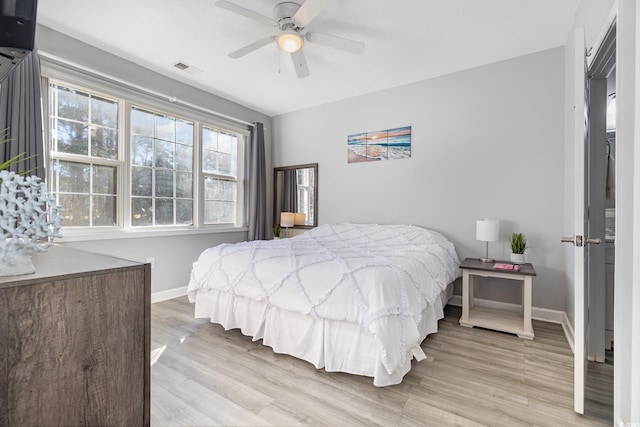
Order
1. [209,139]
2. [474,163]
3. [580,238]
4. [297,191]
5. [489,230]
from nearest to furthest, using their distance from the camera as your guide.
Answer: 1. [580,238]
2. [489,230]
3. [474,163]
4. [209,139]
5. [297,191]

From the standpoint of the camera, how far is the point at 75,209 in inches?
114

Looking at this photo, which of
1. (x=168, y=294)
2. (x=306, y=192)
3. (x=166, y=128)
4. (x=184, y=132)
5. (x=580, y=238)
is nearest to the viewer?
(x=580, y=238)

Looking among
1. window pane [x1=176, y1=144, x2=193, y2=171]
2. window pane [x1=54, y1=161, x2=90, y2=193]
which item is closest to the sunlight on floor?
window pane [x1=54, y1=161, x2=90, y2=193]

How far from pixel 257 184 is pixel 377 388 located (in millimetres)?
3364

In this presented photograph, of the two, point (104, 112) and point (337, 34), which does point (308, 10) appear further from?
point (104, 112)

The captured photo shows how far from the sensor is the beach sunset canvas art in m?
3.72

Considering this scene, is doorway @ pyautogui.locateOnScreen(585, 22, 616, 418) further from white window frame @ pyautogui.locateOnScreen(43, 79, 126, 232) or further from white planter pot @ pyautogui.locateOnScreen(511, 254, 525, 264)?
white window frame @ pyautogui.locateOnScreen(43, 79, 126, 232)

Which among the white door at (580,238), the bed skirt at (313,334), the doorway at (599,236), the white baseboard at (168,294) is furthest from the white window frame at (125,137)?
the doorway at (599,236)

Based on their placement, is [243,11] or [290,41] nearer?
[243,11]

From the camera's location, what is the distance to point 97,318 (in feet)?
2.48

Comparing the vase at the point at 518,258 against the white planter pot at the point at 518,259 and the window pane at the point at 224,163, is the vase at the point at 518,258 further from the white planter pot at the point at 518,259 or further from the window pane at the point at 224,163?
the window pane at the point at 224,163

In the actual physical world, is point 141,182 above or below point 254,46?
below

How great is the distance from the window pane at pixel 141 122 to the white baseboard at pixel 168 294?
1820mm

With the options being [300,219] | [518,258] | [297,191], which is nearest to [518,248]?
[518,258]
